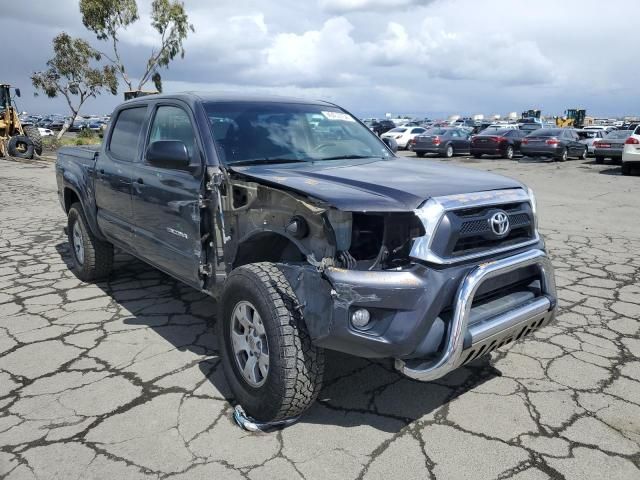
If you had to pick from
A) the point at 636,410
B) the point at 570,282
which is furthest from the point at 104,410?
the point at 570,282

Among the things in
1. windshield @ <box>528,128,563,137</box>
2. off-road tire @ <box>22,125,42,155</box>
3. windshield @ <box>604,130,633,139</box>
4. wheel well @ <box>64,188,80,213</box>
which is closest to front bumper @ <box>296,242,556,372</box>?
wheel well @ <box>64,188,80,213</box>

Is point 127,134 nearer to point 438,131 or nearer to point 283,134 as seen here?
point 283,134

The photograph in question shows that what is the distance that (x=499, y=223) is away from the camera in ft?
9.16

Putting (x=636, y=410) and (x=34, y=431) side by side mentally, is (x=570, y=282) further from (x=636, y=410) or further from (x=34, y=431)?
(x=34, y=431)

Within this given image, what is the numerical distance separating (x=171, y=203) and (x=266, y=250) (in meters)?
0.89

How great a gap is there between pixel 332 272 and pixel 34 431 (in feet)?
6.23

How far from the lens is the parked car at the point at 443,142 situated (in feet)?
76.8

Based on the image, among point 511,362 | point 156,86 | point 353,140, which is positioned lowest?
point 511,362

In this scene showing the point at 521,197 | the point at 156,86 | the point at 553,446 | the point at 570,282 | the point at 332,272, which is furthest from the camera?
the point at 156,86

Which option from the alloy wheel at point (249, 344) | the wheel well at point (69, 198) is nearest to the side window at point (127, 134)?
the wheel well at point (69, 198)

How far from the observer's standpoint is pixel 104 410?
122 inches

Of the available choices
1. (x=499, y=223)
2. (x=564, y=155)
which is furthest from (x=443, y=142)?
(x=499, y=223)

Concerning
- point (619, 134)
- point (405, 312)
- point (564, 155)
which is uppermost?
point (619, 134)

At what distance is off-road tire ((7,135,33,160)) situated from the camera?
1989cm
